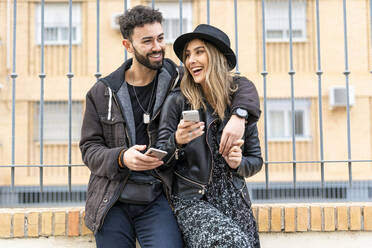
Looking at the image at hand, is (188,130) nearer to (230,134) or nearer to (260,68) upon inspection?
(230,134)

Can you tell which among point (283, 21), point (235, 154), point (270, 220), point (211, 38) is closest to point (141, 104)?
point (211, 38)

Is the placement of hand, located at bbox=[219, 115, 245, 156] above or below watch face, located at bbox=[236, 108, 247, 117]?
below

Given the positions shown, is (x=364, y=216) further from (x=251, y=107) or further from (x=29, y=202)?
(x=29, y=202)

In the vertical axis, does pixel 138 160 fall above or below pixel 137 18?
below

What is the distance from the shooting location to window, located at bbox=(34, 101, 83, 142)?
502 inches

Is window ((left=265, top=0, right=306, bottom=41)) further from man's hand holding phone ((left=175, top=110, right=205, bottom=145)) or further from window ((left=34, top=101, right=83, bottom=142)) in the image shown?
man's hand holding phone ((left=175, top=110, right=205, bottom=145))

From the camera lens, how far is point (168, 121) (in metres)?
2.57

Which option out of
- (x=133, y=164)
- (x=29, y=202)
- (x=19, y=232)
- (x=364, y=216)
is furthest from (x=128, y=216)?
(x=29, y=202)

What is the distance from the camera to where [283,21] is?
1369cm

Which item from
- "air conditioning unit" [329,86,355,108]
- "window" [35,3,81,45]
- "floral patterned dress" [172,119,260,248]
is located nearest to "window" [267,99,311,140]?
"air conditioning unit" [329,86,355,108]

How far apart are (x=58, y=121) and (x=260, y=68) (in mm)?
5882

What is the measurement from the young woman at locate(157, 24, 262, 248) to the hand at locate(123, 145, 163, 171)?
4.4 inches

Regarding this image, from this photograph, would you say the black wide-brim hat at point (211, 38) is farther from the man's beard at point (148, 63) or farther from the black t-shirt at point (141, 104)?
the black t-shirt at point (141, 104)

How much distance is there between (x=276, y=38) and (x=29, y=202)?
8.39 m
